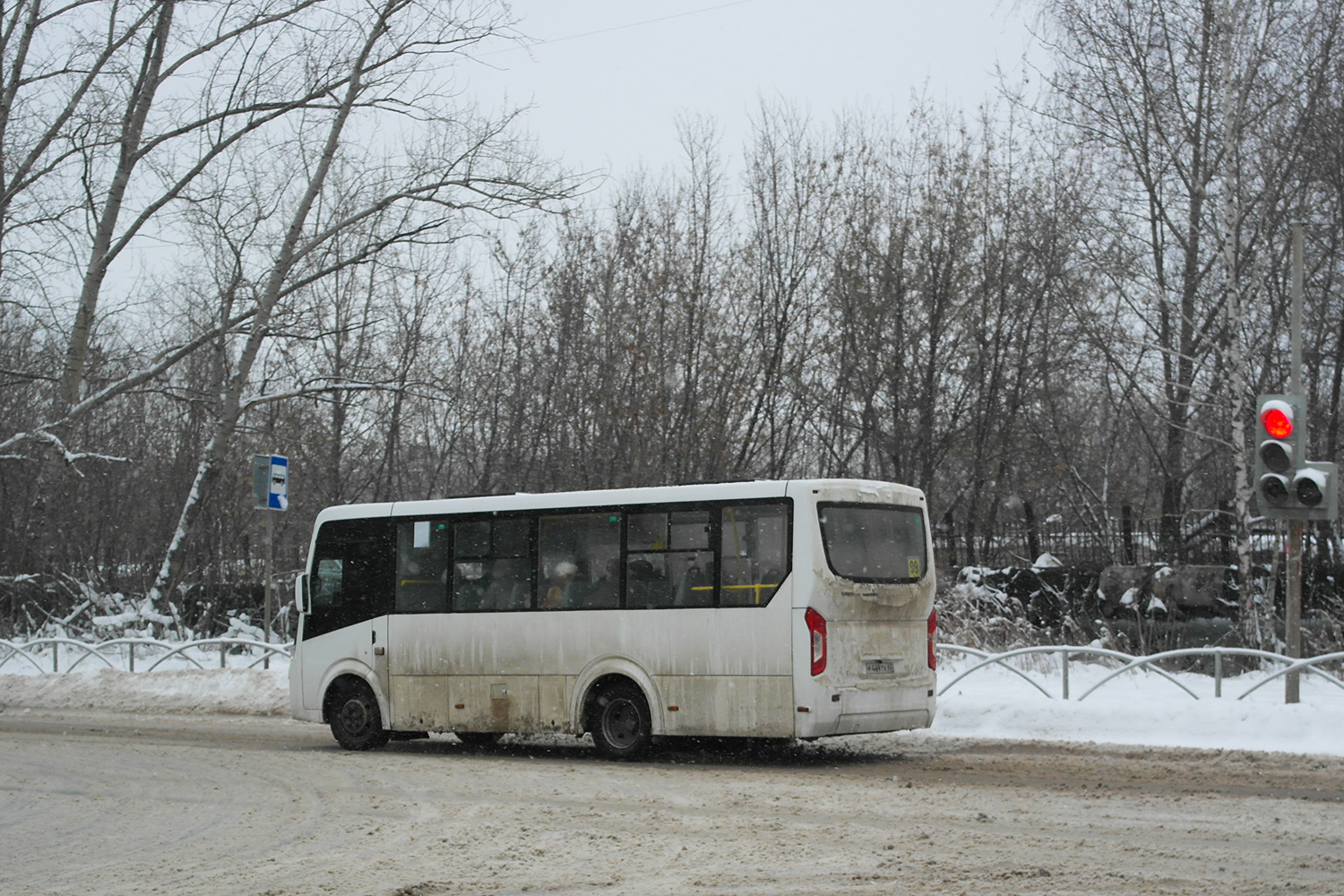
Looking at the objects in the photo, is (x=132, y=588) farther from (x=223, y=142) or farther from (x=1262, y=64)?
(x=1262, y=64)

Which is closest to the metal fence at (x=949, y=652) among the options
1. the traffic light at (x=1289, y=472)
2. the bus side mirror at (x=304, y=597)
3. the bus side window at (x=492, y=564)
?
the traffic light at (x=1289, y=472)

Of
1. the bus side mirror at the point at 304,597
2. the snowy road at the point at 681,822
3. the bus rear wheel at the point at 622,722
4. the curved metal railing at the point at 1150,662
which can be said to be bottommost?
the snowy road at the point at 681,822

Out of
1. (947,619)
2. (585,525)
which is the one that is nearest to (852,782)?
(585,525)

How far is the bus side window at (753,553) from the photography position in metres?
12.6

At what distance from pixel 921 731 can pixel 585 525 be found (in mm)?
4398

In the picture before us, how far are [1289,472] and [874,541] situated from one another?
4072mm

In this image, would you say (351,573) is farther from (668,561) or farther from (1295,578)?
(1295,578)

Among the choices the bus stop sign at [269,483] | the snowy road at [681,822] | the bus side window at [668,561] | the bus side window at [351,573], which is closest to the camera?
the snowy road at [681,822]

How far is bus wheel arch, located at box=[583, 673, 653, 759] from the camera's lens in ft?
43.5

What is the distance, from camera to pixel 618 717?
13.5 m

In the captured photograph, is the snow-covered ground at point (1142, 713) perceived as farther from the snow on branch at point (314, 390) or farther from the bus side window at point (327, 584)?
the snow on branch at point (314, 390)

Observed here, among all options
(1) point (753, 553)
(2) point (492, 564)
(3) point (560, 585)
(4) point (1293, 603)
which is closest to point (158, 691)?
(2) point (492, 564)

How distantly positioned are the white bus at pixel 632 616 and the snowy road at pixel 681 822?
0.55 metres

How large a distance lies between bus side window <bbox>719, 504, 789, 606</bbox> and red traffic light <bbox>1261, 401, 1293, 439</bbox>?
4860mm
